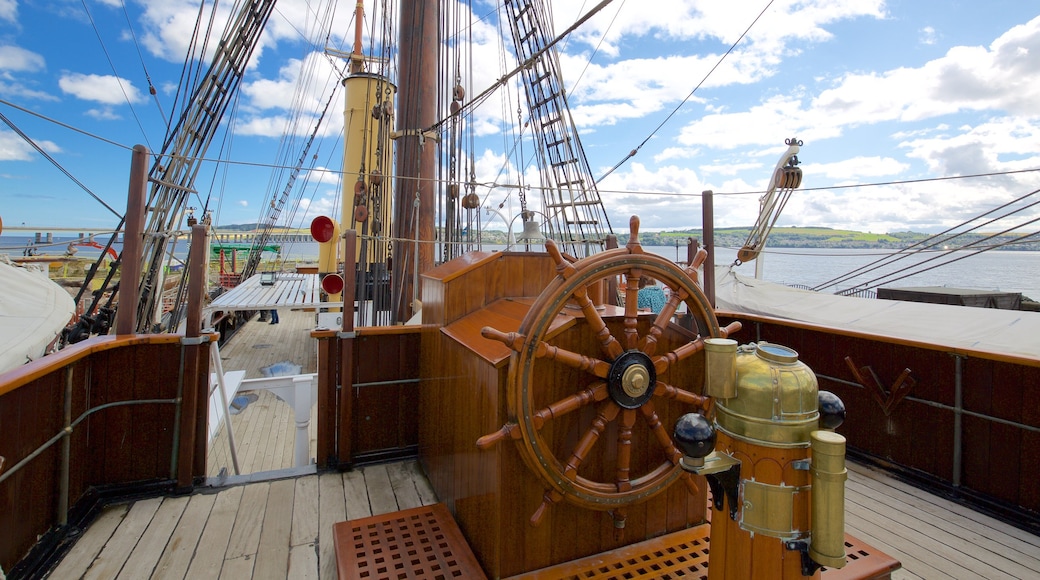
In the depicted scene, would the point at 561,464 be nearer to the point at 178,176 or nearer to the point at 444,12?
the point at 178,176

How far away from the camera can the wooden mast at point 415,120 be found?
5.19 metres

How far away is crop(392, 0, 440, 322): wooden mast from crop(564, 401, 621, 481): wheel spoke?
3.75 m

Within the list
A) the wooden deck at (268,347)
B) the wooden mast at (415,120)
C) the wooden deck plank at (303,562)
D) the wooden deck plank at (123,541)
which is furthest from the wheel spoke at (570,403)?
the wooden deck at (268,347)

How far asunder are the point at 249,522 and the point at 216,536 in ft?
0.42

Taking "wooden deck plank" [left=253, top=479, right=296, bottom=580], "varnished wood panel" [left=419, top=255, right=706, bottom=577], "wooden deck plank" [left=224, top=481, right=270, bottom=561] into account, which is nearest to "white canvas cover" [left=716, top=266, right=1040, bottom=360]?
"varnished wood panel" [left=419, top=255, right=706, bottom=577]

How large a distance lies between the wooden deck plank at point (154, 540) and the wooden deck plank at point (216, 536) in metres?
0.12

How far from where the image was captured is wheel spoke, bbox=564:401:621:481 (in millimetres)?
1556

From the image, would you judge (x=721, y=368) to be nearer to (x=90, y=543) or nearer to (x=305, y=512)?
(x=305, y=512)

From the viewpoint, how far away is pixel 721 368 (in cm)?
121

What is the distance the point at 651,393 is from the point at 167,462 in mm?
2178

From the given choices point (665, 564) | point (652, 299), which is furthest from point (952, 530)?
point (652, 299)

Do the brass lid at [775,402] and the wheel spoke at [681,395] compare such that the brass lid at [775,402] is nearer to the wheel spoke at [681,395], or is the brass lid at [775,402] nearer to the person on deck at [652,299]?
the wheel spoke at [681,395]

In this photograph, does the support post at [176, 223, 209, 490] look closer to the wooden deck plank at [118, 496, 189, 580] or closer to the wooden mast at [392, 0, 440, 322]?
the wooden deck plank at [118, 496, 189, 580]

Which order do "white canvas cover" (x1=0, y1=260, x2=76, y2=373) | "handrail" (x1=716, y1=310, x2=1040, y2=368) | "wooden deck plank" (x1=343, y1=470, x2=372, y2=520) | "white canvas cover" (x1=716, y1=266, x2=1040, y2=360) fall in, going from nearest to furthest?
"handrail" (x1=716, y1=310, x2=1040, y2=368) → "wooden deck plank" (x1=343, y1=470, x2=372, y2=520) → "white canvas cover" (x1=0, y1=260, x2=76, y2=373) → "white canvas cover" (x1=716, y1=266, x2=1040, y2=360)
